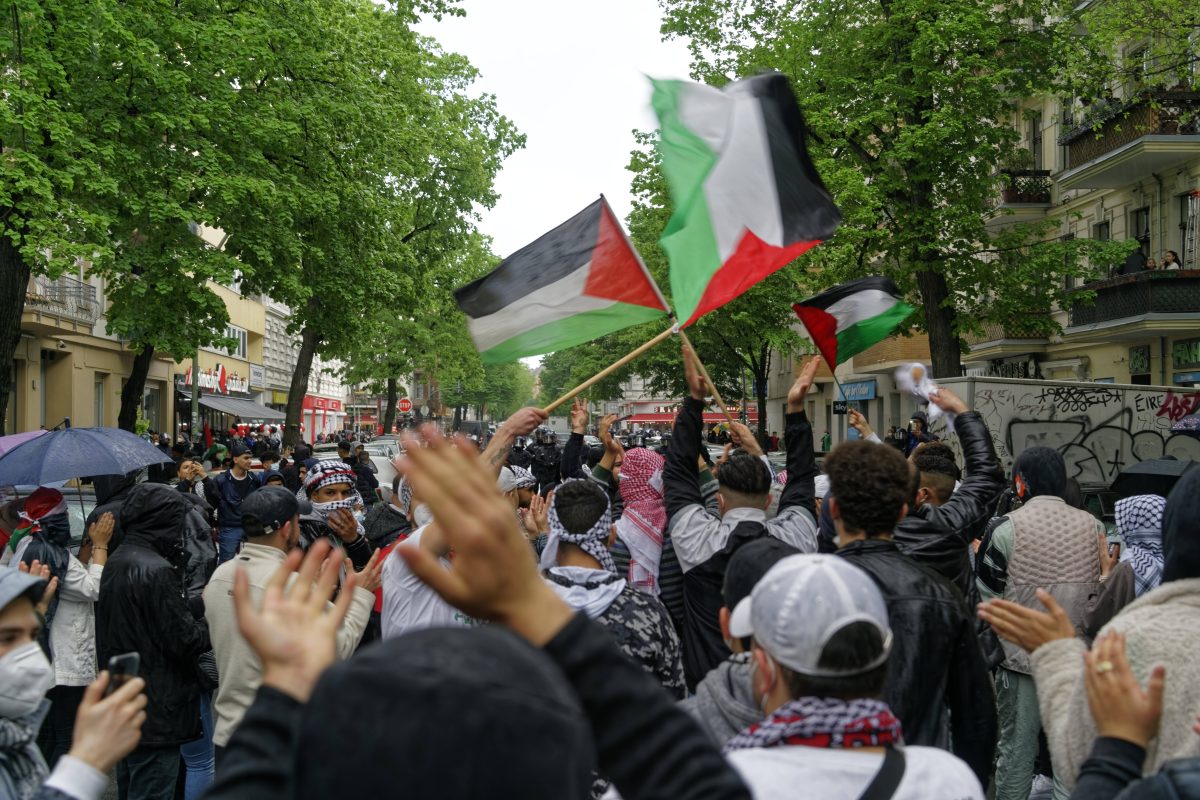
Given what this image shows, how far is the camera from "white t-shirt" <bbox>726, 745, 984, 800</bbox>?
2012 mm

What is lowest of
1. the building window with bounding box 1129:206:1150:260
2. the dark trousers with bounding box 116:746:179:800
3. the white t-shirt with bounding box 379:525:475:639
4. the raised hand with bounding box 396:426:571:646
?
the dark trousers with bounding box 116:746:179:800

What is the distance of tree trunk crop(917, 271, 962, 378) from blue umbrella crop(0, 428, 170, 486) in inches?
640

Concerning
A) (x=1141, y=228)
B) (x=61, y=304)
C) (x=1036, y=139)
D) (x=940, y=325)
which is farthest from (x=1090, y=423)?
(x=61, y=304)

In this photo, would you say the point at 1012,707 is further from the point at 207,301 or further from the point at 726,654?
the point at 207,301

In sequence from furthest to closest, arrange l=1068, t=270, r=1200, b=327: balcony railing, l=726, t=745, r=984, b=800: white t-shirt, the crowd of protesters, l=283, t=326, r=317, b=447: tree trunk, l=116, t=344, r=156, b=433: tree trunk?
l=283, t=326, r=317, b=447: tree trunk
l=116, t=344, r=156, b=433: tree trunk
l=1068, t=270, r=1200, b=327: balcony railing
l=726, t=745, r=984, b=800: white t-shirt
the crowd of protesters

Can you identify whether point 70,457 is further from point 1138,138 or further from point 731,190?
point 1138,138

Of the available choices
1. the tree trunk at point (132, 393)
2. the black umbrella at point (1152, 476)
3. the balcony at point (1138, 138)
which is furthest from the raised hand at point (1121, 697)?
the tree trunk at point (132, 393)

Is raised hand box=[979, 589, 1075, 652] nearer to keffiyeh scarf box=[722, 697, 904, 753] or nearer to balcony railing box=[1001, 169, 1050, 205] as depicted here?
keffiyeh scarf box=[722, 697, 904, 753]

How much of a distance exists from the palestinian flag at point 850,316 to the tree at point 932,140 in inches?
553

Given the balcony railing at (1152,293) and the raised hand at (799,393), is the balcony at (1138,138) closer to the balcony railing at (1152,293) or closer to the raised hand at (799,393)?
the balcony railing at (1152,293)

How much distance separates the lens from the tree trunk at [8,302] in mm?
16875

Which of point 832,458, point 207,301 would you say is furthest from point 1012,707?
point 207,301

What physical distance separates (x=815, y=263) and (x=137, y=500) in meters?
18.2

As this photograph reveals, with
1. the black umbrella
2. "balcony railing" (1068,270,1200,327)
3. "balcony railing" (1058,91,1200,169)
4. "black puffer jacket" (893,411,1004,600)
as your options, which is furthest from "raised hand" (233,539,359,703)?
"balcony railing" (1068,270,1200,327)
